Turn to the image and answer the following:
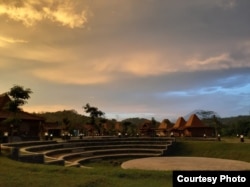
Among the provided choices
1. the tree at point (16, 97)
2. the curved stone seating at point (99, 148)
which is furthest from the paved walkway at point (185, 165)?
the tree at point (16, 97)

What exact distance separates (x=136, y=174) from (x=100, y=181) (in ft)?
6.13

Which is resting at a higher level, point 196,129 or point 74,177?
point 196,129

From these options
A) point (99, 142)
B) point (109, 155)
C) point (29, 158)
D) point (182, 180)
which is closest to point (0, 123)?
point (99, 142)

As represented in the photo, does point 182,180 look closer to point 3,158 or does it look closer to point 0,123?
point 3,158

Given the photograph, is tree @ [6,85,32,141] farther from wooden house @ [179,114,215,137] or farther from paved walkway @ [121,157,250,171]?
wooden house @ [179,114,215,137]

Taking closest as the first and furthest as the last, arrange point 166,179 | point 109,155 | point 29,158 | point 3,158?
point 166,179
point 3,158
point 29,158
point 109,155

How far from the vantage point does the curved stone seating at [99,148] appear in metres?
24.2

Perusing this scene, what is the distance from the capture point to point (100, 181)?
→ 10.2 metres

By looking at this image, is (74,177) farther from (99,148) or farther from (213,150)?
(213,150)

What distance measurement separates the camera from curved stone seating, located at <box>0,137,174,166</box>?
24250 mm

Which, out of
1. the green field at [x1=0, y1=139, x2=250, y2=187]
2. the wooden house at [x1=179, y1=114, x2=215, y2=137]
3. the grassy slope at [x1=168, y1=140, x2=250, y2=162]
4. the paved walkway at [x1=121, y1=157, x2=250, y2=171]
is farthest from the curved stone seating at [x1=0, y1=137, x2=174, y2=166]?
the wooden house at [x1=179, y1=114, x2=215, y2=137]

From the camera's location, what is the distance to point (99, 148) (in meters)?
30.6

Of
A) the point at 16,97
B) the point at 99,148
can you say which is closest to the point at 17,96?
the point at 16,97

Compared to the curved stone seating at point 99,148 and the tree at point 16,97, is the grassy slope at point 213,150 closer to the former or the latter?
the curved stone seating at point 99,148
